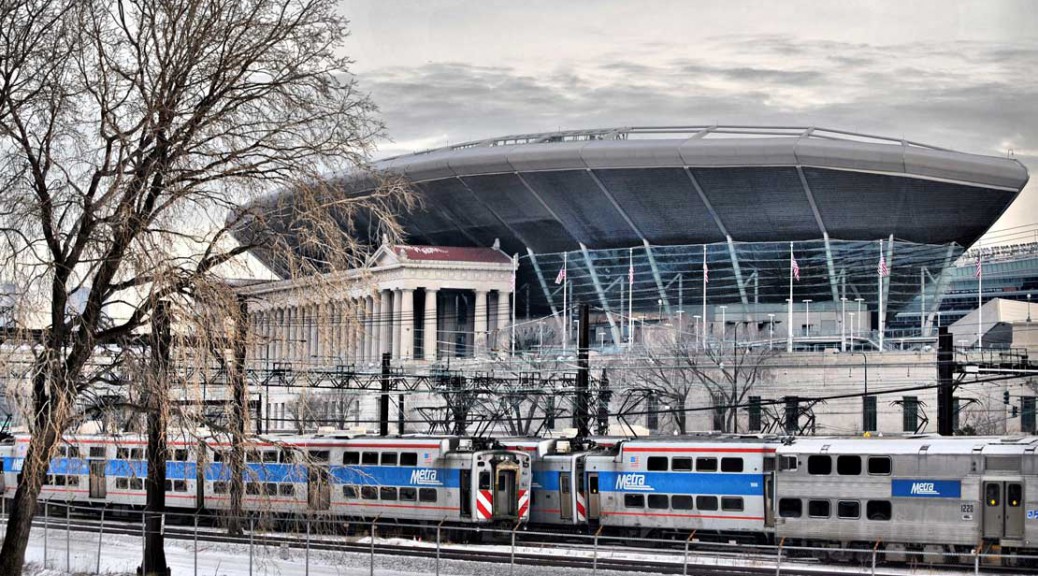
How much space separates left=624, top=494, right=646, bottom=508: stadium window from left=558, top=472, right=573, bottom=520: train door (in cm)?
234

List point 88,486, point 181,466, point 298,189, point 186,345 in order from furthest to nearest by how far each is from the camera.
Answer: point 88,486
point 181,466
point 298,189
point 186,345

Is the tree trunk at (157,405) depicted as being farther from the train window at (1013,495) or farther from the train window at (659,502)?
the train window at (1013,495)

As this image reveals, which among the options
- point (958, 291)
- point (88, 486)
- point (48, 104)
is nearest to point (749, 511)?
point (48, 104)

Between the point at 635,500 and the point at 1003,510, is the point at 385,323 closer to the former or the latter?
the point at 635,500

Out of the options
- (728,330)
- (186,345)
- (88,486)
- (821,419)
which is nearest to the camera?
(186,345)

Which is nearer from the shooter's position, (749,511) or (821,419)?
(749,511)

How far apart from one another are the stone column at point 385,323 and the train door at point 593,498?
96.3 m

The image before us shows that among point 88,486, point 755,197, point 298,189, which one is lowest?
point 88,486

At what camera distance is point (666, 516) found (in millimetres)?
46219

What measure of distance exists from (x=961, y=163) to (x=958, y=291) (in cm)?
6751

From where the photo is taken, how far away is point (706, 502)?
4538cm

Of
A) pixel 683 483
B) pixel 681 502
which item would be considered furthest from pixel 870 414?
pixel 683 483

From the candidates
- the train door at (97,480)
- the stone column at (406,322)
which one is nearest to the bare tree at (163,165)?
the train door at (97,480)

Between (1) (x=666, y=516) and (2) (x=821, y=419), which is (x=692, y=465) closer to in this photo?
(1) (x=666, y=516)
